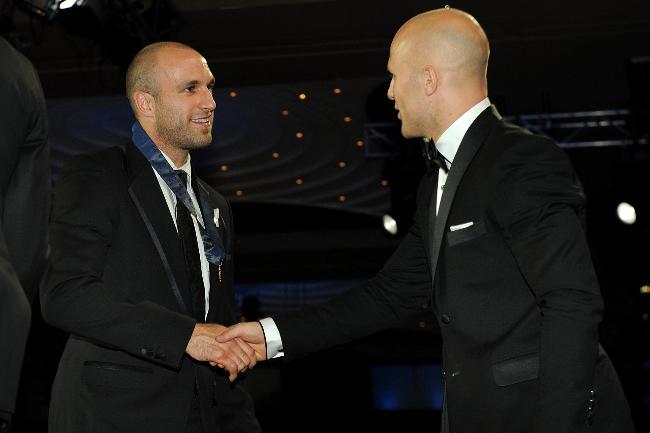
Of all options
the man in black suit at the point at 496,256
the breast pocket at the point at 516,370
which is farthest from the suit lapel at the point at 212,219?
the breast pocket at the point at 516,370

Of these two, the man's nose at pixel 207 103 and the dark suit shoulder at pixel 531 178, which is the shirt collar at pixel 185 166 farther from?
the dark suit shoulder at pixel 531 178

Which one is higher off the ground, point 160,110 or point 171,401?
point 160,110

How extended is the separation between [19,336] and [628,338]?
12.0 m

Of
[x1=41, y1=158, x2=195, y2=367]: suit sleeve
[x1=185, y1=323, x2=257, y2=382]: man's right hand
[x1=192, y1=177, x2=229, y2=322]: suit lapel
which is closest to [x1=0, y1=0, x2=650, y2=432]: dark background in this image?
[x1=192, y1=177, x2=229, y2=322]: suit lapel

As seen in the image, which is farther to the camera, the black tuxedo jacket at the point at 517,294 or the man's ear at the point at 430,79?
the man's ear at the point at 430,79

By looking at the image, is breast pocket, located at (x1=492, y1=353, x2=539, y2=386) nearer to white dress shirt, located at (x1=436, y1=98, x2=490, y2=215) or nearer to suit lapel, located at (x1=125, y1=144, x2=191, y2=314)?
white dress shirt, located at (x1=436, y1=98, x2=490, y2=215)

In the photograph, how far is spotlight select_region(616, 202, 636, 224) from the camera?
901 centimetres

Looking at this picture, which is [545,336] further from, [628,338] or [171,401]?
[628,338]

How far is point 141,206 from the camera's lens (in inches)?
109

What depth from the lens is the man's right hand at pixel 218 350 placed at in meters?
2.67

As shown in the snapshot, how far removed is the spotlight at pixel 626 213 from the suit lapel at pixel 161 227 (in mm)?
7049

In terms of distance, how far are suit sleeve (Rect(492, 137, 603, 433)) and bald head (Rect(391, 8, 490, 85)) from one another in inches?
12.9

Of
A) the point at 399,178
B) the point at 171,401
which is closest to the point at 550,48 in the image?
the point at 399,178

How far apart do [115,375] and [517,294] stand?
3.75ft
